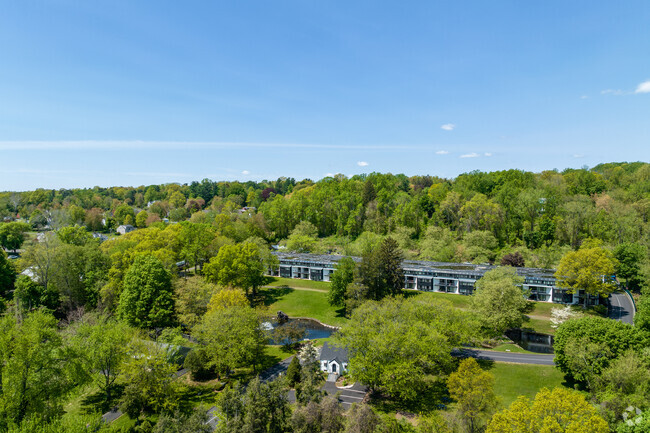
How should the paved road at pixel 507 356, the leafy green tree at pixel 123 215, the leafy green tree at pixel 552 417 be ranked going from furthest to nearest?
the leafy green tree at pixel 123 215, the paved road at pixel 507 356, the leafy green tree at pixel 552 417

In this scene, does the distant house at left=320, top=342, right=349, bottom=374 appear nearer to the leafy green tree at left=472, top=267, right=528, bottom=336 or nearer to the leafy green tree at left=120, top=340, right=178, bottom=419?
the leafy green tree at left=120, top=340, right=178, bottom=419

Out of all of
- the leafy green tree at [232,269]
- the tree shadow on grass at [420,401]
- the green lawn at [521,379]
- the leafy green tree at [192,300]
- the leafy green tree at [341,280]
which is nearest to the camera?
the tree shadow on grass at [420,401]

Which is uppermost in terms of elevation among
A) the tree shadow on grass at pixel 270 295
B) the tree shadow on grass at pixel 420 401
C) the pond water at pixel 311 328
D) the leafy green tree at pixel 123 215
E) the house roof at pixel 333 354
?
the leafy green tree at pixel 123 215

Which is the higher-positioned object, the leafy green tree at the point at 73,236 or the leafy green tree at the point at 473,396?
the leafy green tree at the point at 73,236

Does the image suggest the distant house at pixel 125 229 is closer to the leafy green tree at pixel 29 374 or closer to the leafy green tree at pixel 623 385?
the leafy green tree at pixel 29 374

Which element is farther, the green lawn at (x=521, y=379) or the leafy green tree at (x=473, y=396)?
the green lawn at (x=521, y=379)

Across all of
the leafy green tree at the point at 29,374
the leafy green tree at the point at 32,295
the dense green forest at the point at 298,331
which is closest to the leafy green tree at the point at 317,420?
the dense green forest at the point at 298,331

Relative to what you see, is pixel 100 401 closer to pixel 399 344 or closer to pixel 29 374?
pixel 29 374

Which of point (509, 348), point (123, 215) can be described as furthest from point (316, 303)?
point (123, 215)
